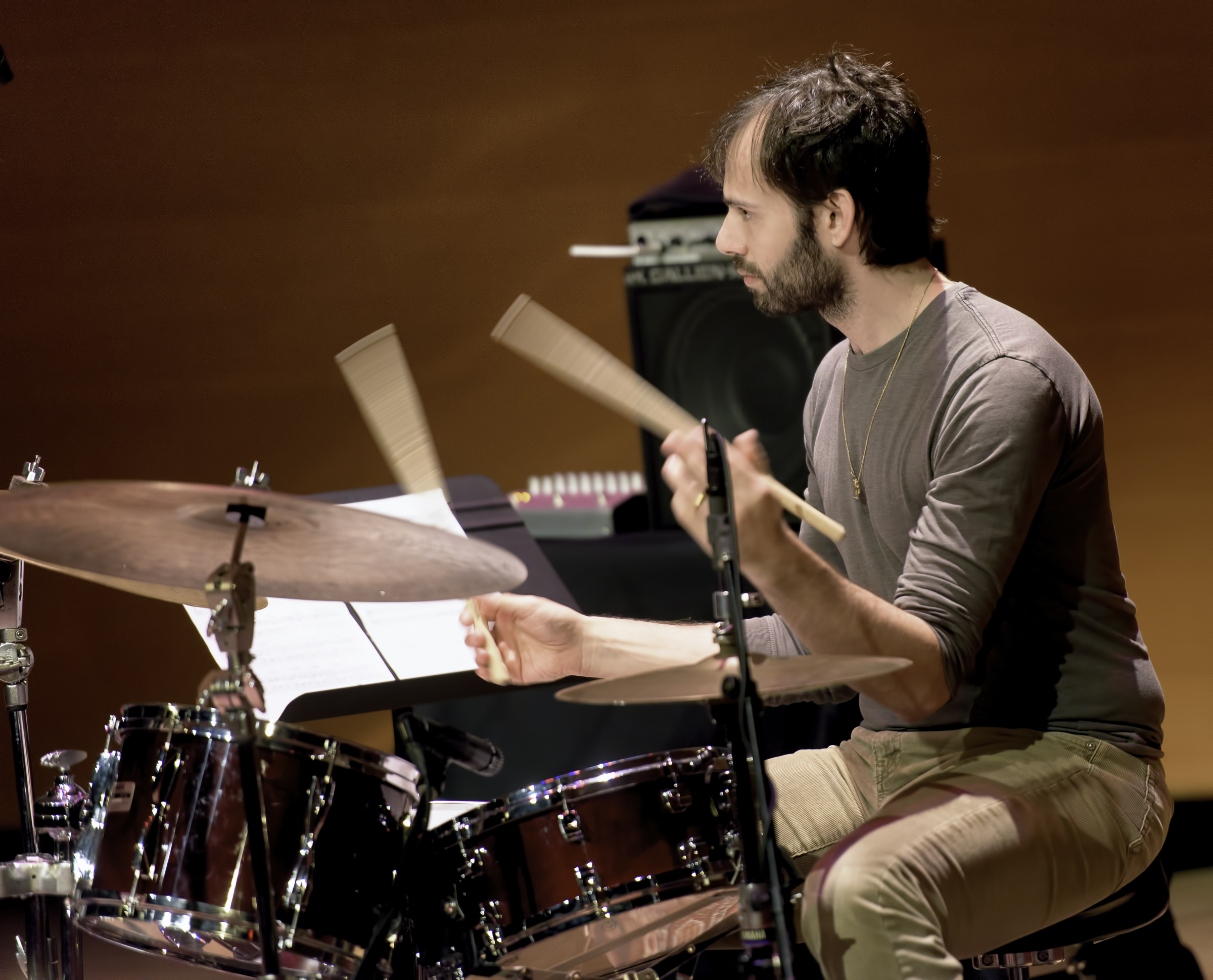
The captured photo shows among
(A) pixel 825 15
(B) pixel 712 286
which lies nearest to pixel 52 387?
(B) pixel 712 286

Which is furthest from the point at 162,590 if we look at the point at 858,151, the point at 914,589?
the point at 858,151

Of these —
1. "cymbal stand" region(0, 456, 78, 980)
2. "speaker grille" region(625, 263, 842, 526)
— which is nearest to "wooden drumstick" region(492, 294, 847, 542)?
"cymbal stand" region(0, 456, 78, 980)

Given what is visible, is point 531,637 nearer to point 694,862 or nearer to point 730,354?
point 694,862

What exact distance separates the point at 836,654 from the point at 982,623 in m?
0.22

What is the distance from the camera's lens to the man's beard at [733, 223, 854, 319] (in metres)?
1.60

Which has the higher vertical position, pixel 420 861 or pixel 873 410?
pixel 873 410

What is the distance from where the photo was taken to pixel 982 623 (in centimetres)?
129

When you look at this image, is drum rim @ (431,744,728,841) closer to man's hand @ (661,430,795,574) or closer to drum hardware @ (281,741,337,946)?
drum hardware @ (281,741,337,946)

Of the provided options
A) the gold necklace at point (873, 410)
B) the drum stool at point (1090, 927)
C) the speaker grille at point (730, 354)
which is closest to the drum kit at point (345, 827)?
the drum stool at point (1090, 927)

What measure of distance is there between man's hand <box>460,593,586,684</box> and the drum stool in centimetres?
60

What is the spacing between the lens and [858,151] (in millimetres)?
1582

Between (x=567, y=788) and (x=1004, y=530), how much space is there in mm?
552

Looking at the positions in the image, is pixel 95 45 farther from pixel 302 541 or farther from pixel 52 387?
pixel 302 541

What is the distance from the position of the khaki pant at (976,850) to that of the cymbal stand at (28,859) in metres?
0.99
